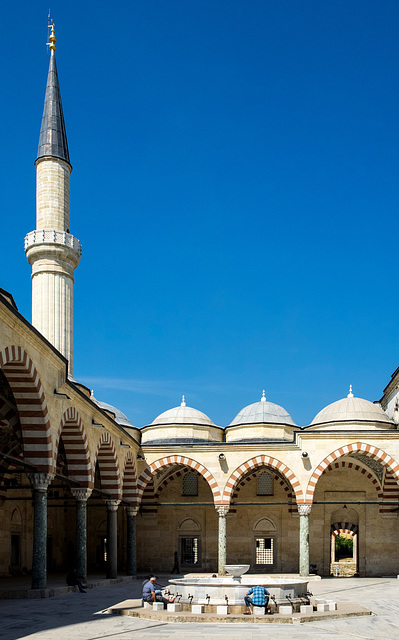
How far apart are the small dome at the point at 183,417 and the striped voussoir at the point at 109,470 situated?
5.24 m

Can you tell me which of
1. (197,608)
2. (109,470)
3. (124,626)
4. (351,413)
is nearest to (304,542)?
(351,413)

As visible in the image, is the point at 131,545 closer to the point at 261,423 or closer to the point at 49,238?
the point at 261,423

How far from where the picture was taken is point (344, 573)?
104 feet

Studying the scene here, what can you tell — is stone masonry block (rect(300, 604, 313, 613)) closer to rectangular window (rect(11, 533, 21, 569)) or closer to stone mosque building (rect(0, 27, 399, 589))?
stone mosque building (rect(0, 27, 399, 589))

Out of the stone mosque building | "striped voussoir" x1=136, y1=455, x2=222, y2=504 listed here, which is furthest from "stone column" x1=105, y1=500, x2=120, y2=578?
"striped voussoir" x1=136, y1=455, x2=222, y2=504

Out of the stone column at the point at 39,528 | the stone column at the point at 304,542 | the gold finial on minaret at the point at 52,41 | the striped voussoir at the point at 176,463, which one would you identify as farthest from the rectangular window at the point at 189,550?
the gold finial on minaret at the point at 52,41

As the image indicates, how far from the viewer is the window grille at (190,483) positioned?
28.5 meters

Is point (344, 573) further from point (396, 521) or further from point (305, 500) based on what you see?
point (305, 500)

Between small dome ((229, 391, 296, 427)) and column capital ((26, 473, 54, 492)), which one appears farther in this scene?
small dome ((229, 391, 296, 427))

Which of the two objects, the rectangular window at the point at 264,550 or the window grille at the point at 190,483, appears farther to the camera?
the window grille at the point at 190,483

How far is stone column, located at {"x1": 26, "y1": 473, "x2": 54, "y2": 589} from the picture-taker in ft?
49.6

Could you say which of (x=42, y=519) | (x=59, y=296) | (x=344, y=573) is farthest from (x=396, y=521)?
(x=42, y=519)

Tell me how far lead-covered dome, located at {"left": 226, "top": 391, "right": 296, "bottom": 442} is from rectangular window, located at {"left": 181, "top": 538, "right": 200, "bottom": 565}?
3.87 meters

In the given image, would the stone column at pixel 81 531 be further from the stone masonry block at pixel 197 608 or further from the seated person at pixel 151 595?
the stone masonry block at pixel 197 608
